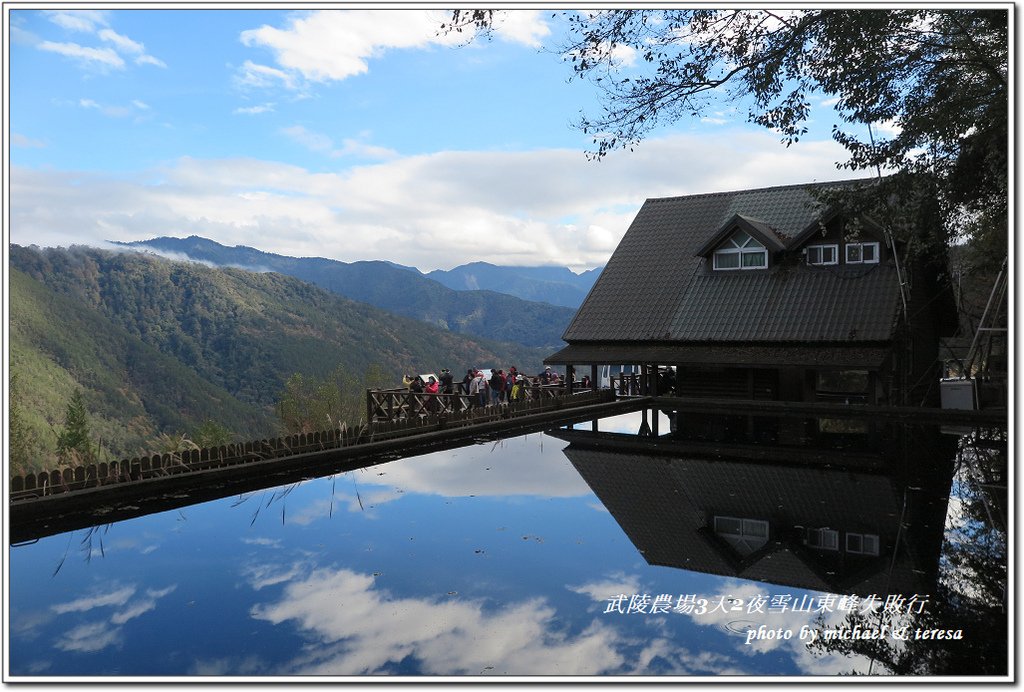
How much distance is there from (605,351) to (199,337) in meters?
84.4

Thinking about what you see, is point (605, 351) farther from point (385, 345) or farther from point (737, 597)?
point (385, 345)

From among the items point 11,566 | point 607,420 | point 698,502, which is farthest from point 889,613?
point 607,420

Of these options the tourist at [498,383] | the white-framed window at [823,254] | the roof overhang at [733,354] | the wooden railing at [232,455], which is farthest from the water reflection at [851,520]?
the white-framed window at [823,254]

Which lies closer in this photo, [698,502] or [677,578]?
[677,578]

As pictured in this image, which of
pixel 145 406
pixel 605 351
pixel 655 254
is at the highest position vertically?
pixel 655 254

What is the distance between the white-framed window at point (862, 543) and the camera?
7.68 metres

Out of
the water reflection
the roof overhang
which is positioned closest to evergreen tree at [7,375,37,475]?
the water reflection

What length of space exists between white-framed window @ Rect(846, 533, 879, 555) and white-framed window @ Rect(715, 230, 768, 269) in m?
17.2

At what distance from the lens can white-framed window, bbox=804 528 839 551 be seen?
7852 mm

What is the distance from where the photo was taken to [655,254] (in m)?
27.2

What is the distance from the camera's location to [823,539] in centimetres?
810

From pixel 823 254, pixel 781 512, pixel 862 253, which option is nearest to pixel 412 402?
pixel 823 254

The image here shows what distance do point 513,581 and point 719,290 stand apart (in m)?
19.1

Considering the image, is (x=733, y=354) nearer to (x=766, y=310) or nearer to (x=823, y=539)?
(x=766, y=310)
